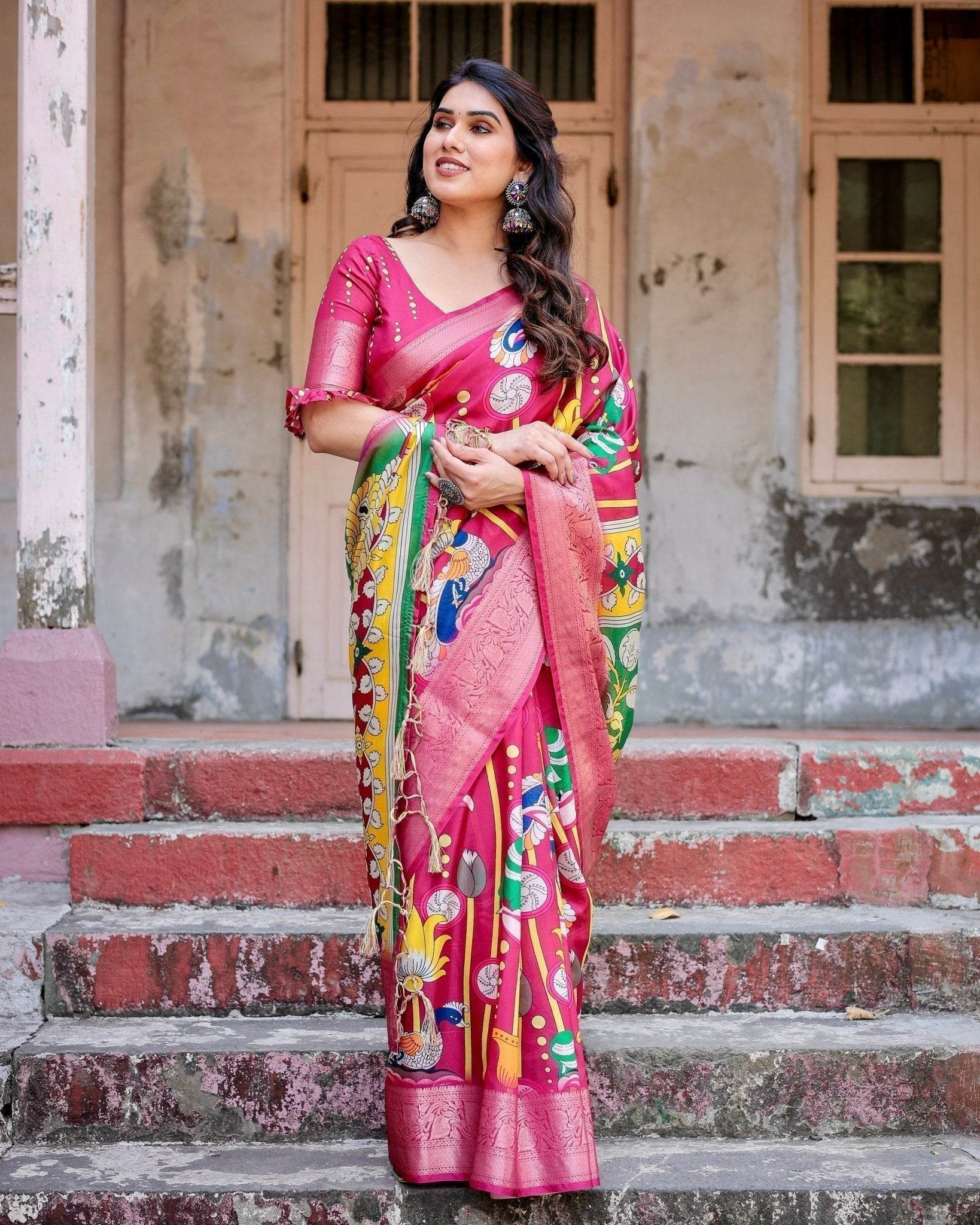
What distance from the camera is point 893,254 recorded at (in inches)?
233

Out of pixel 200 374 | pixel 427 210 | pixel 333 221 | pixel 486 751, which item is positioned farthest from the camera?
pixel 333 221

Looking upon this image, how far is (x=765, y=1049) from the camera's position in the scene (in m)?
2.98

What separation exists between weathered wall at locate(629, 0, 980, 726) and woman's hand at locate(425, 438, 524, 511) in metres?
3.29

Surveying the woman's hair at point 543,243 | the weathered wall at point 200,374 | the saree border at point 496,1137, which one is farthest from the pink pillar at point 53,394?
the weathered wall at point 200,374

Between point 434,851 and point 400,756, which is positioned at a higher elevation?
point 400,756

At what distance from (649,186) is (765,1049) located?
3.83 metres

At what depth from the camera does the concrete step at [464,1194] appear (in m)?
2.61

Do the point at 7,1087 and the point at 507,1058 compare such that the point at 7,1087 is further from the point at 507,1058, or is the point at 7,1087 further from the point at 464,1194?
the point at 507,1058

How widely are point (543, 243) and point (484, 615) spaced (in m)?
0.75

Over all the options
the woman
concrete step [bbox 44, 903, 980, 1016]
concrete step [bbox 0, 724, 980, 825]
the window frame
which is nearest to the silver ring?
the woman

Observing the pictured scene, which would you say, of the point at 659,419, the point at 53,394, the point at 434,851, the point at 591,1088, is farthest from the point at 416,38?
the point at 591,1088

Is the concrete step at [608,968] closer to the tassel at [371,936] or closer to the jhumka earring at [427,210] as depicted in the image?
the tassel at [371,936]

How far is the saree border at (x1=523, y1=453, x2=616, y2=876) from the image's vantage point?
260cm

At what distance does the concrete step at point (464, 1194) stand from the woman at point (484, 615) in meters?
0.15
